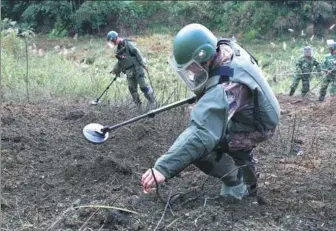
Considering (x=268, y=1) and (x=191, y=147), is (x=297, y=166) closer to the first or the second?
(x=191, y=147)

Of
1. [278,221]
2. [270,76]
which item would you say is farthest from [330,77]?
[278,221]

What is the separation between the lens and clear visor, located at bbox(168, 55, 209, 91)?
3.28 metres

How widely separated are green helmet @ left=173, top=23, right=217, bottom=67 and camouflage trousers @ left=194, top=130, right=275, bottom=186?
0.67 m

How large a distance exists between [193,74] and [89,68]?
1293 centimetres

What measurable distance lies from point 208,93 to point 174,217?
930 mm

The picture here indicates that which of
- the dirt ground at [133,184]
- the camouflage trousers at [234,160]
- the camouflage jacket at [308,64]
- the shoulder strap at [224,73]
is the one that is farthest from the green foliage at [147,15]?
the shoulder strap at [224,73]

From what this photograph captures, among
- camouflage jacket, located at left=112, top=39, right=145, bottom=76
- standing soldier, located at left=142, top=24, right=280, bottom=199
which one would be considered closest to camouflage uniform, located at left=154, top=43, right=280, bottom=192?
standing soldier, located at left=142, top=24, right=280, bottom=199

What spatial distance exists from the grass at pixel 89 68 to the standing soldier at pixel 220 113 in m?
3.23

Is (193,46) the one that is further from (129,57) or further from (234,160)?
(129,57)

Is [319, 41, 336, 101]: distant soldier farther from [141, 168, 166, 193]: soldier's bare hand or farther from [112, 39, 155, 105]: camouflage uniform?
[141, 168, 166, 193]: soldier's bare hand

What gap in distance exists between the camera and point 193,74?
3.31 meters

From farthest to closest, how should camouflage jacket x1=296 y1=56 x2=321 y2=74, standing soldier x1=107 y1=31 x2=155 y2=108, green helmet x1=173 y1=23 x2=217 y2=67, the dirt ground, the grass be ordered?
camouflage jacket x1=296 y1=56 x2=321 y2=74, the grass, standing soldier x1=107 y1=31 x2=155 y2=108, the dirt ground, green helmet x1=173 y1=23 x2=217 y2=67

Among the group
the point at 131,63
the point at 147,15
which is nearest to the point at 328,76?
the point at 131,63

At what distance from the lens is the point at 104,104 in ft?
26.1
